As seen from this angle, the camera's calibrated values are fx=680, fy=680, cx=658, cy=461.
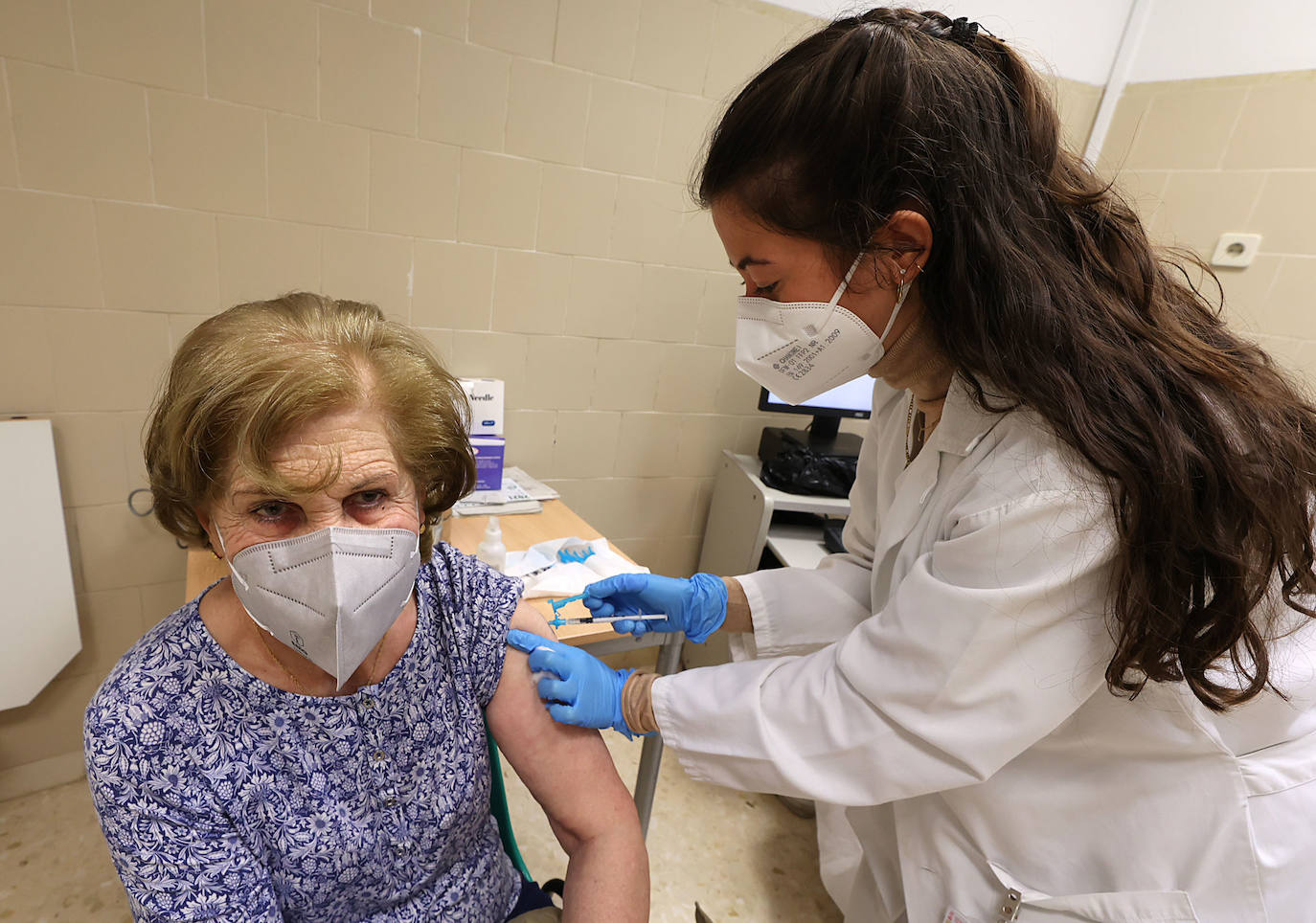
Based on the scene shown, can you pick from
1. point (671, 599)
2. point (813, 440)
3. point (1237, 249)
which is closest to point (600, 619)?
point (671, 599)

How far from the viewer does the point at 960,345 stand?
33.3 inches

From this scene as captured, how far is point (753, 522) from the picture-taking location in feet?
7.30

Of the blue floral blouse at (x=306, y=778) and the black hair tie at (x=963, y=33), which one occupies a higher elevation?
the black hair tie at (x=963, y=33)

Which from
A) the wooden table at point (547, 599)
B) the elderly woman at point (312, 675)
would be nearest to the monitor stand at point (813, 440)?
the wooden table at point (547, 599)

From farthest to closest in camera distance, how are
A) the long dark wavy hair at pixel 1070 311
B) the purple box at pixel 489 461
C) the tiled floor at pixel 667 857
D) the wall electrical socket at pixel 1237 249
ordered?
the wall electrical socket at pixel 1237 249, the purple box at pixel 489 461, the tiled floor at pixel 667 857, the long dark wavy hair at pixel 1070 311

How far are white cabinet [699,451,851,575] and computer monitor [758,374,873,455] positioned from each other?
8.2 inches

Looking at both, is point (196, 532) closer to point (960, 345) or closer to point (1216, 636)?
point (960, 345)

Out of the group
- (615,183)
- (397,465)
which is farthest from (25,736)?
(615,183)

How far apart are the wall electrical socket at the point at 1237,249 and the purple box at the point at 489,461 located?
2.39 meters

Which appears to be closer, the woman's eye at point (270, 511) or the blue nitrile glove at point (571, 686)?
the woman's eye at point (270, 511)

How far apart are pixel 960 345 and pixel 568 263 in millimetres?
1490

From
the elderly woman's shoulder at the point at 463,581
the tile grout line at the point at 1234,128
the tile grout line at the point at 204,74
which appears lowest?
the elderly woman's shoulder at the point at 463,581

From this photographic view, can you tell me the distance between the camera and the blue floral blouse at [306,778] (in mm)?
731

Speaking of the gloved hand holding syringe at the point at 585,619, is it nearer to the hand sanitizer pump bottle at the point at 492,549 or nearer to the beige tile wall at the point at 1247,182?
the hand sanitizer pump bottle at the point at 492,549
